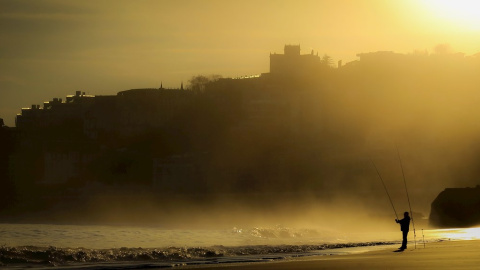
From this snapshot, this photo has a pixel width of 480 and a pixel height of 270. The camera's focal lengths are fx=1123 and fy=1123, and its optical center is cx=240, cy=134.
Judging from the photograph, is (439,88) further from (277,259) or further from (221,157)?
(277,259)

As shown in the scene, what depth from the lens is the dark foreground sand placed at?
19844 millimetres

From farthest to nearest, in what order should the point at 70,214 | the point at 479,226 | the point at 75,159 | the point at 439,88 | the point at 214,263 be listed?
the point at 439,88, the point at 75,159, the point at 70,214, the point at 479,226, the point at 214,263

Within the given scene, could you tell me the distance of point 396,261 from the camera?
20641 mm

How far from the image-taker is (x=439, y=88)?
94.2 metres

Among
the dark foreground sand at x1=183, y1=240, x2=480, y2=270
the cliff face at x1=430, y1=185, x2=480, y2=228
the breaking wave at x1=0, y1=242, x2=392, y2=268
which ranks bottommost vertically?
the dark foreground sand at x1=183, y1=240, x2=480, y2=270

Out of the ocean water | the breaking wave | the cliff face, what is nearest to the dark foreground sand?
the ocean water

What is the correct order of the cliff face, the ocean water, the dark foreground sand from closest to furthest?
the dark foreground sand < the ocean water < the cliff face

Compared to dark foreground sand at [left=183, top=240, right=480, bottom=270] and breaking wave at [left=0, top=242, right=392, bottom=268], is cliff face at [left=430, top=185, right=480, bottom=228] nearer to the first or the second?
breaking wave at [left=0, top=242, right=392, bottom=268]

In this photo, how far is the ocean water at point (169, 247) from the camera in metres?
23.2

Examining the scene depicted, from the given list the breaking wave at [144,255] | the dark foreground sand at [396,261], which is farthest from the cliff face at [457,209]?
the dark foreground sand at [396,261]

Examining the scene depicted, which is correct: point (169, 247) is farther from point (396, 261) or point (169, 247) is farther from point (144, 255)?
point (396, 261)

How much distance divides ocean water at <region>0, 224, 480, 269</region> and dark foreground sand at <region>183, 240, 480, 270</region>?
4.17ft

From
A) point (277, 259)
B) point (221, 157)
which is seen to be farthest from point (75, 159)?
point (277, 259)

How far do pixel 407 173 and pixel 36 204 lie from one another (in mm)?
26848
